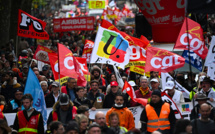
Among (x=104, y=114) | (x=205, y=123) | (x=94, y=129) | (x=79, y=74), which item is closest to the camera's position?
(x=94, y=129)

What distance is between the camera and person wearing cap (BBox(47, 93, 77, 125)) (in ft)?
33.0

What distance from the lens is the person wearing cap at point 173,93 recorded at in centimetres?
1198

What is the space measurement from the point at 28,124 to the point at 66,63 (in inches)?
101

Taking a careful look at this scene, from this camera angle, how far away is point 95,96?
12.2m

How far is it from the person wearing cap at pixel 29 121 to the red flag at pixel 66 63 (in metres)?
2.20

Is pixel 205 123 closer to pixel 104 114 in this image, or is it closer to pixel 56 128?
pixel 104 114

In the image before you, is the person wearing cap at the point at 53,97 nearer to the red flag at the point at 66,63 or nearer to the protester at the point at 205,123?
the red flag at the point at 66,63

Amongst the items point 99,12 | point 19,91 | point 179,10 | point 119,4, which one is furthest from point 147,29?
point 119,4

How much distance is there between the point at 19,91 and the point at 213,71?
396 cm

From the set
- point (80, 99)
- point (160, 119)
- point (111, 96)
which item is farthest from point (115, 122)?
point (111, 96)

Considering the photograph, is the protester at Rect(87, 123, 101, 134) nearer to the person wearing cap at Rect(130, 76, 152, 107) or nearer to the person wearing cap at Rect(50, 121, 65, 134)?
the person wearing cap at Rect(50, 121, 65, 134)

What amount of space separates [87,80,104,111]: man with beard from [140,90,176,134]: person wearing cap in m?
1.97

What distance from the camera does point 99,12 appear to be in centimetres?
5766

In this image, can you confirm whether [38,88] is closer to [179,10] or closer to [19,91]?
[19,91]
